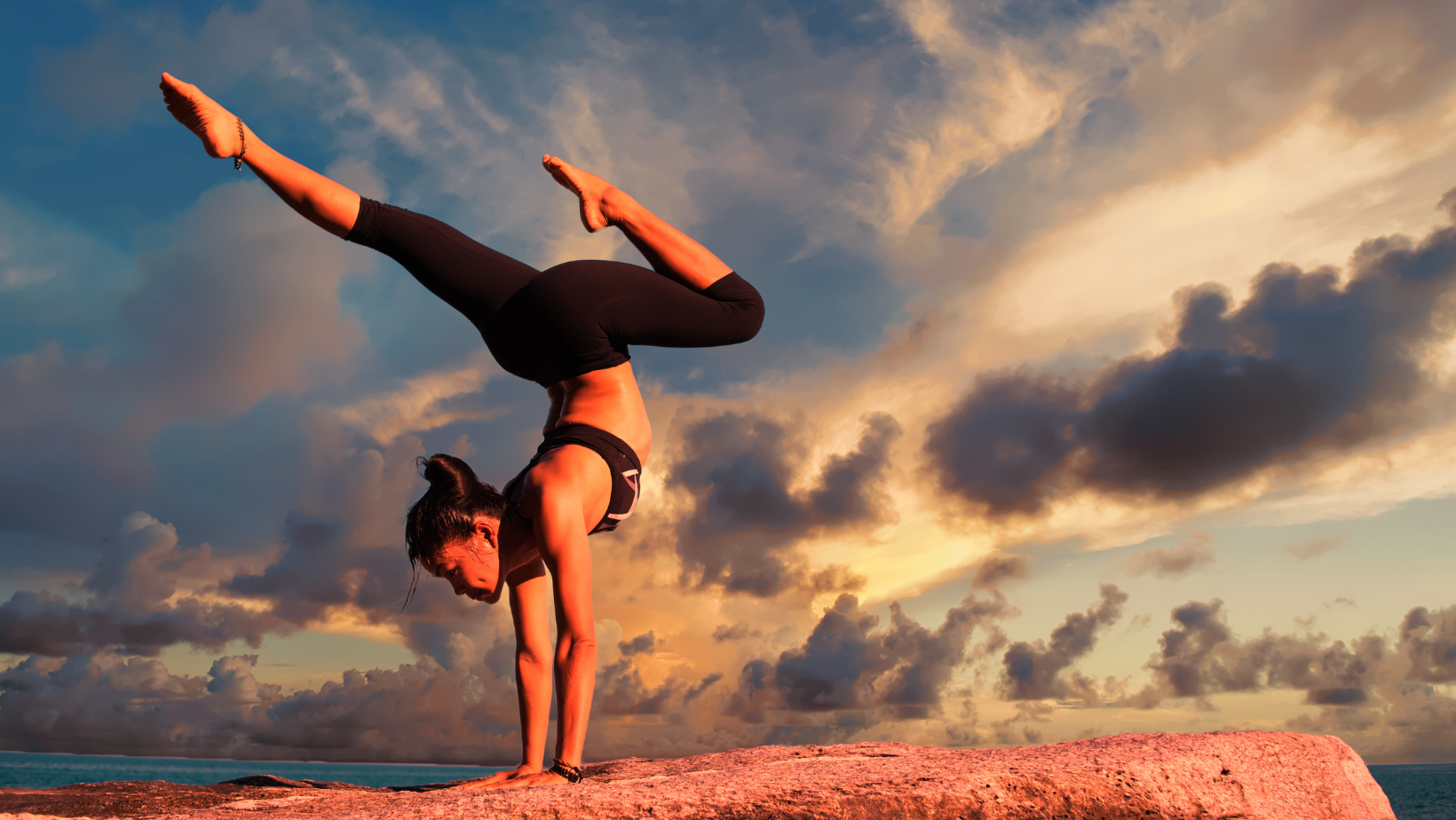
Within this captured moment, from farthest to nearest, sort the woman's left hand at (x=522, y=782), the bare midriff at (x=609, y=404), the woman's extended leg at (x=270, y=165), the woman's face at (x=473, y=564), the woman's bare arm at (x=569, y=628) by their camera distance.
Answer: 1. the bare midriff at (x=609, y=404)
2. the woman's extended leg at (x=270, y=165)
3. the woman's face at (x=473, y=564)
4. the woman's bare arm at (x=569, y=628)
5. the woman's left hand at (x=522, y=782)

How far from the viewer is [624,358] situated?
459 centimetres

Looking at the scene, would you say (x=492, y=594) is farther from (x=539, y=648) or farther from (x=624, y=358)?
(x=624, y=358)

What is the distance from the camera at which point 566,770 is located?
3834 millimetres

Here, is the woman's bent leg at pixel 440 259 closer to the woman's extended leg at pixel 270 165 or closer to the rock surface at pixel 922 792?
the woman's extended leg at pixel 270 165

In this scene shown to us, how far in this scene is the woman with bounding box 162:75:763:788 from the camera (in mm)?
3902

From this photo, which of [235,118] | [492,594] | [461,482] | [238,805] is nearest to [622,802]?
[492,594]

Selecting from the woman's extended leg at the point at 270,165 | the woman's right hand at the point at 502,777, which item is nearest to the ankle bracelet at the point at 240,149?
the woman's extended leg at the point at 270,165

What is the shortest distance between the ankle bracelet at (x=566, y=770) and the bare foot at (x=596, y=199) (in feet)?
8.79

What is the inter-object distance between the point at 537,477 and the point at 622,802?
1.58m

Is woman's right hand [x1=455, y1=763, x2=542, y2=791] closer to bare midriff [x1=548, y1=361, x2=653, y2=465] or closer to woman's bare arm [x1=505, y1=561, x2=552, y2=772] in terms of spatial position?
woman's bare arm [x1=505, y1=561, x2=552, y2=772]

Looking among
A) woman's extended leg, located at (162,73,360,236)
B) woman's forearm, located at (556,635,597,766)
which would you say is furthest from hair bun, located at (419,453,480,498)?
woman's extended leg, located at (162,73,360,236)

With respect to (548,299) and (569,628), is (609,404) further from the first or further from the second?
(569,628)

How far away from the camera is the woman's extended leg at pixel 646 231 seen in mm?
4477

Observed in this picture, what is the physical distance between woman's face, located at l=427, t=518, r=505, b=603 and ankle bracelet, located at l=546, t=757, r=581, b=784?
0.89 m
